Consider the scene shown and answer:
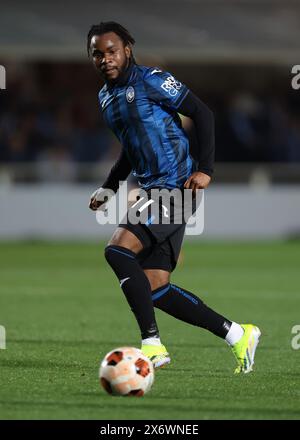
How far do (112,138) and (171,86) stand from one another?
16571mm

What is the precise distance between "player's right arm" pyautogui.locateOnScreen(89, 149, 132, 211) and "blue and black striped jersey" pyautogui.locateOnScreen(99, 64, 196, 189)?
289mm

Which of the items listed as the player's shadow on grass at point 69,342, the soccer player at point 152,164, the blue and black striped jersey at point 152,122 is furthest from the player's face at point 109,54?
the player's shadow on grass at point 69,342

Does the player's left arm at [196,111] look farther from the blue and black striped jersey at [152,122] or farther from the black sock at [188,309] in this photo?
the black sock at [188,309]

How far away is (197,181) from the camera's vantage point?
6.78 metres

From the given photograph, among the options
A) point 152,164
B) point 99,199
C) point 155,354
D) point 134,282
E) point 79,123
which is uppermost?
point 79,123

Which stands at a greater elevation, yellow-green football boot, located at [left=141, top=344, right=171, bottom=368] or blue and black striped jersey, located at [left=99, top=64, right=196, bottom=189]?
blue and black striped jersey, located at [left=99, top=64, right=196, bottom=189]

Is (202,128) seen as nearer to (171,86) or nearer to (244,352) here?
(171,86)

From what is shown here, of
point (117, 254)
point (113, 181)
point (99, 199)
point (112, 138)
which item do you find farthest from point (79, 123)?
point (117, 254)

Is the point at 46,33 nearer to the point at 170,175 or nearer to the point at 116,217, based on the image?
the point at 116,217

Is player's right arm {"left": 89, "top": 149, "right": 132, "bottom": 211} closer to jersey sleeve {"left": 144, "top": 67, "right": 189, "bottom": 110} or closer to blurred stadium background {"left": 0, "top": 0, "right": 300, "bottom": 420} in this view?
jersey sleeve {"left": 144, "top": 67, "right": 189, "bottom": 110}

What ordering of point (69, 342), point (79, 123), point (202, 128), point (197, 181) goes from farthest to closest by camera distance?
point (79, 123), point (69, 342), point (202, 128), point (197, 181)

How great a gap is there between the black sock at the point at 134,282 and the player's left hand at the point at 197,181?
56cm

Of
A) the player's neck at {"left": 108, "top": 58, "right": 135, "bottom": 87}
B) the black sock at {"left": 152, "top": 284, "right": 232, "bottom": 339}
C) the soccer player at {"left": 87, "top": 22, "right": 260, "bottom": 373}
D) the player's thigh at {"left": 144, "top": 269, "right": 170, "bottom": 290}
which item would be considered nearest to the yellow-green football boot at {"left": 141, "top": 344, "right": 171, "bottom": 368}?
the soccer player at {"left": 87, "top": 22, "right": 260, "bottom": 373}

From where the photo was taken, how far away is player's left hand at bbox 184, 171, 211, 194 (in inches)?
267
